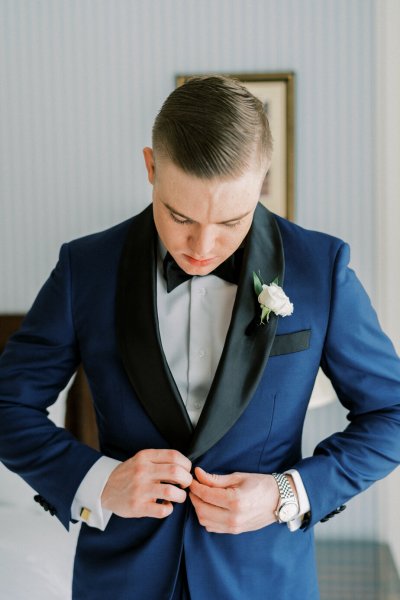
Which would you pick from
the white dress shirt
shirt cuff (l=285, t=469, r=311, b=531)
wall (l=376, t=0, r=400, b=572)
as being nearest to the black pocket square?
the white dress shirt

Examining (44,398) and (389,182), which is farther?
(389,182)

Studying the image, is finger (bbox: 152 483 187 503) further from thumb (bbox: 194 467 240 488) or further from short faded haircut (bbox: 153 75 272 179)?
short faded haircut (bbox: 153 75 272 179)

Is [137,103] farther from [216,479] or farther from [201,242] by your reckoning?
[216,479]

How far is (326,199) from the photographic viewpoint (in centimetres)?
293

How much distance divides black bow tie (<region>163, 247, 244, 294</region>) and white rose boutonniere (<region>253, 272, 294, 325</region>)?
0.11 m

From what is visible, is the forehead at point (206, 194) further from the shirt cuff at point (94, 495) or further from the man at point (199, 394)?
the shirt cuff at point (94, 495)

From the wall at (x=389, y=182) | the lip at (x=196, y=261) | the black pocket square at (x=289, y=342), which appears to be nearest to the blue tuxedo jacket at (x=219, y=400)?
the black pocket square at (x=289, y=342)

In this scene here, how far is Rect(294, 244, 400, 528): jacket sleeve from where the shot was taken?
1290 mm

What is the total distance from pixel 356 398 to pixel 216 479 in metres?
0.32

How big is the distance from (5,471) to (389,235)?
179 cm

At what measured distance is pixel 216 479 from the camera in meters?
1.22

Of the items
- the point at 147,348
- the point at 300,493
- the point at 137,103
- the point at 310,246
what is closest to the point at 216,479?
the point at 300,493

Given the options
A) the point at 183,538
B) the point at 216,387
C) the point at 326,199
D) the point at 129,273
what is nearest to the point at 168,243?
the point at 129,273

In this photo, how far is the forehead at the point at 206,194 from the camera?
1.14 meters
